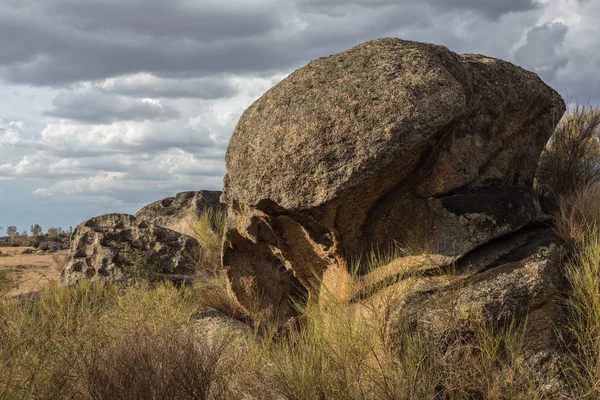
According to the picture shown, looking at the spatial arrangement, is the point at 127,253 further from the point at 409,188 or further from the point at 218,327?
the point at 409,188

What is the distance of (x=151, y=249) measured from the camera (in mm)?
10531

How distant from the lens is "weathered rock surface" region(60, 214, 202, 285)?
995 cm

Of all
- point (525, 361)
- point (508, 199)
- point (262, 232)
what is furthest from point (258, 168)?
point (525, 361)

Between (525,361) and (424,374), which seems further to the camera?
(525,361)

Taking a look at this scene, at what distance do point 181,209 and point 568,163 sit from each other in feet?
31.0

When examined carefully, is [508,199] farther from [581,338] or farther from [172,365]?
[172,365]

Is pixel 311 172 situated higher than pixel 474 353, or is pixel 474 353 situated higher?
pixel 311 172

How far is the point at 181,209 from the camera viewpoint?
14.9 m

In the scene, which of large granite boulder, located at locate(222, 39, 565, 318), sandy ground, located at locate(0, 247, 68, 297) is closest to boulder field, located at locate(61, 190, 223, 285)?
sandy ground, located at locate(0, 247, 68, 297)

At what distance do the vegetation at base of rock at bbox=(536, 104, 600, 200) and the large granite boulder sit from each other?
1274 millimetres

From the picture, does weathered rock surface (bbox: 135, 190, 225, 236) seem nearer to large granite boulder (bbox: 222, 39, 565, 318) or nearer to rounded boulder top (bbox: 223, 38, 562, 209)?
large granite boulder (bbox: 222, 39, 565, 318)

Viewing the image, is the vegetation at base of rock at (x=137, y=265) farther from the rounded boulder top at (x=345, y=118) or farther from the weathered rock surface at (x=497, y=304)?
the weathered rock surface at (x=497, y=304)

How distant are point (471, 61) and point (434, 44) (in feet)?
2.18

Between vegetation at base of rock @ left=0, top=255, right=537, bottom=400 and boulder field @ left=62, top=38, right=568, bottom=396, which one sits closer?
vegetation at base of rock @ left=0, top=255, right=537, bottom=400
